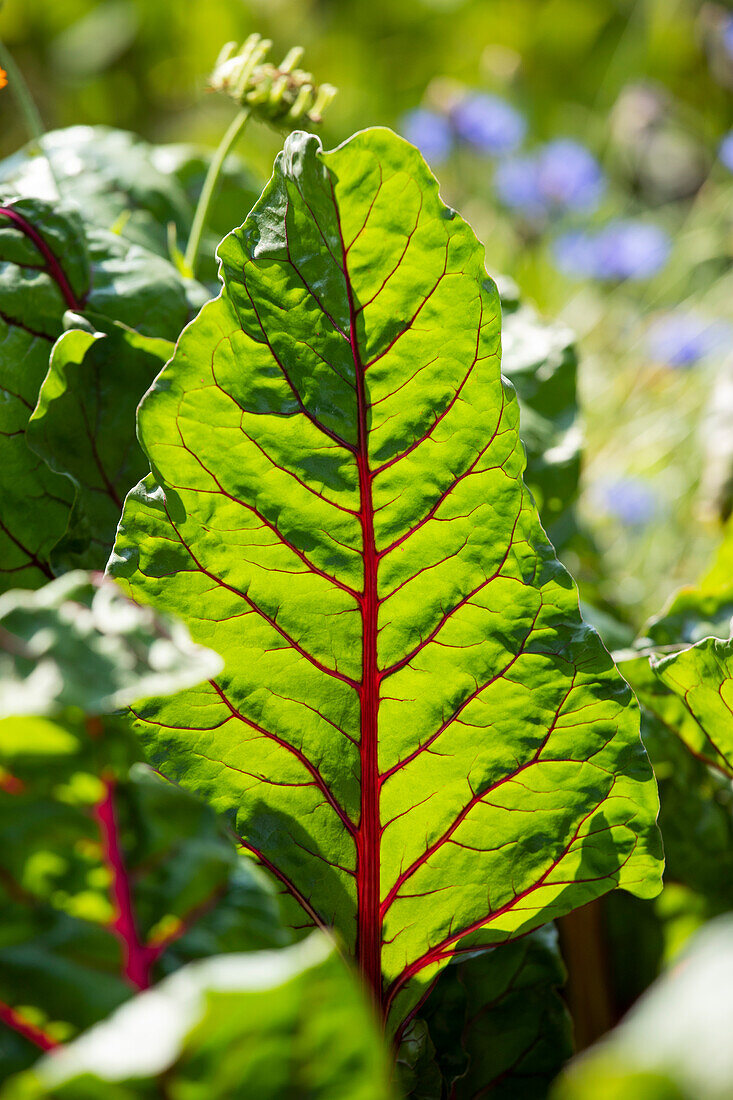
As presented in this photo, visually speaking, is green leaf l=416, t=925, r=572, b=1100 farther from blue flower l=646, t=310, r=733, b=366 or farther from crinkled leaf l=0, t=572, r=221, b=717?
blue flower l=646, t=310, r=733, b=366

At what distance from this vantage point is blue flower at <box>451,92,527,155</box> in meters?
1.30

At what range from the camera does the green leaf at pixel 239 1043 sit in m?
0.15

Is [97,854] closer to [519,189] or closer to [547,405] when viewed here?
[547,405]

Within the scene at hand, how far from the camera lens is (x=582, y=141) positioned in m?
1.56

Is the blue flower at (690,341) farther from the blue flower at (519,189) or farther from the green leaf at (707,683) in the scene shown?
the green leaf at (707,683)

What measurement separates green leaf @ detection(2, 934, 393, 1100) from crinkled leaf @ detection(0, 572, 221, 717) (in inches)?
2.2

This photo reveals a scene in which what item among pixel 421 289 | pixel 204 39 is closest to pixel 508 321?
pixel 421 289

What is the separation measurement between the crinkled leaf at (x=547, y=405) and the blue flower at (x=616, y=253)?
813 mm

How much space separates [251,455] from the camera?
0.27 metres

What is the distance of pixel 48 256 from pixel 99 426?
65mm

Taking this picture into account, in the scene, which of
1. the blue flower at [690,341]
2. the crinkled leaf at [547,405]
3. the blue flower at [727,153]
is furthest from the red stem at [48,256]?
the blue flower at [727,153]

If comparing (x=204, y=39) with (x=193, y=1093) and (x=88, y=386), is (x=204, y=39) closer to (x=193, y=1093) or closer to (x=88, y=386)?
(x=88, y=386)

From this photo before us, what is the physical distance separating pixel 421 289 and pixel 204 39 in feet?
6.67

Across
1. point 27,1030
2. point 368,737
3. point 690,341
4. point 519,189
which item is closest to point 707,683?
point 368,737
